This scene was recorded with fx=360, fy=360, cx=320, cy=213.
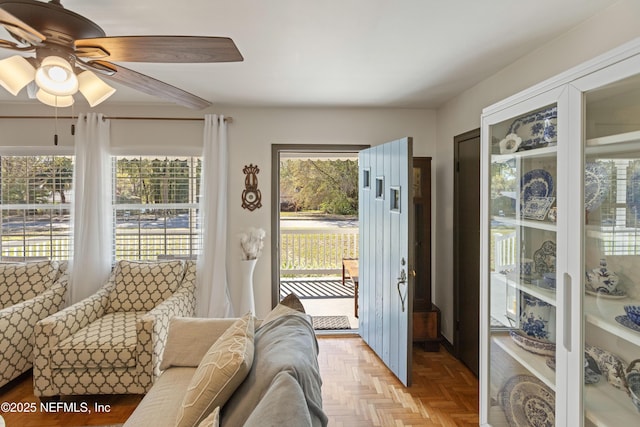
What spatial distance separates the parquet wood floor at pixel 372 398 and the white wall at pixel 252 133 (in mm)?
1190

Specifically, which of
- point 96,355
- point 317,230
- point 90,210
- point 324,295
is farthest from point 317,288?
point 96,355

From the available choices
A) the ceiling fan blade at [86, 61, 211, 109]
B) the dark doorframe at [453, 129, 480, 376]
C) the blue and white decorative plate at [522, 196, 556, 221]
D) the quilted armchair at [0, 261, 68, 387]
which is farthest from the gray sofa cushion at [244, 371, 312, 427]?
the quilted armchair at [0, 261, 68, 387]

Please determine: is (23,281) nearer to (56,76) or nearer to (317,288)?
(56,76)

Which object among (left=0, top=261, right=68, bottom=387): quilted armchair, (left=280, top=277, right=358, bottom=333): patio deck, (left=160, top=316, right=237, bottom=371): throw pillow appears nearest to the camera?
(left=160, top=316, right=237, bottom=371): throw pillow

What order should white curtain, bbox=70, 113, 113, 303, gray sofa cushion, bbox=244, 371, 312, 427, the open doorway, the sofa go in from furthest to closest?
1. the open doorway
2. white curtain, bbox=70, 113, 113, 303
3. the sofa
4. gray sofa cushion, bbox=244, 371, 312, 427

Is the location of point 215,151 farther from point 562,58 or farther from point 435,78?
point 562,58

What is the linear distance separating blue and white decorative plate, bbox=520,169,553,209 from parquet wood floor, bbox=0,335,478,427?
5.14 feet

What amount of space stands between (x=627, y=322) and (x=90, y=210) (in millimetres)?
3931

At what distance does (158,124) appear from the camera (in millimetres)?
3654

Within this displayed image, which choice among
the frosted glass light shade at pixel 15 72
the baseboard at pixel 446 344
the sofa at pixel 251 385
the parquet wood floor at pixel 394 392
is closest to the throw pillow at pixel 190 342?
the sofa at pixel 251 385

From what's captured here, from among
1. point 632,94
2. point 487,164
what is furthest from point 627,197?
point 487,164

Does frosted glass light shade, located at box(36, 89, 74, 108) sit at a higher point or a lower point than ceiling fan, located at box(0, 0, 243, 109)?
lower

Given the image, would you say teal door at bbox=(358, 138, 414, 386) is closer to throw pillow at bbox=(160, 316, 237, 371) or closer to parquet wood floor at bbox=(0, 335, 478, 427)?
parquet wood floor at bbox=(0, 335, 478, 427)

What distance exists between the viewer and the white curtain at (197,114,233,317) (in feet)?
11.6
